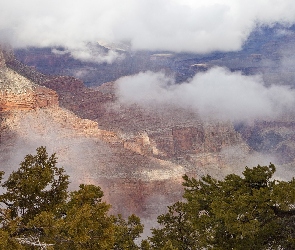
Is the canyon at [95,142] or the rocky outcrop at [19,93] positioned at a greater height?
the rocky outcrop at [19,93]

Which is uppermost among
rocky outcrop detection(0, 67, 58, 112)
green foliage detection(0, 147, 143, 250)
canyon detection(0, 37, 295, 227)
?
green foliage detection(0, 147, 143, 250)

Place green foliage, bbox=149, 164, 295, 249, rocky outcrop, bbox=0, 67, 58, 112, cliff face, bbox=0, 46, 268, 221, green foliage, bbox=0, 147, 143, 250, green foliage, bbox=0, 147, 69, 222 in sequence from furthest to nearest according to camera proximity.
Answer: rocky outcrop, bbox=0, 67, 58, 112, cliff face, bbox=0, 46, 268, 221, green foliage, bbox=0, 147, 69, 222, green foliage, bbox=149, 164, 295, 249, green foliage, bbox=0, 147, 143, 250

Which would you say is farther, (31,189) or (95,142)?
(95,142)

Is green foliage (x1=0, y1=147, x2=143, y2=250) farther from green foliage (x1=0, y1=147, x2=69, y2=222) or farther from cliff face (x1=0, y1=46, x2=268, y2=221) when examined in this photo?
cliff face (x1=0, y1=46, x2=268, y2=221)

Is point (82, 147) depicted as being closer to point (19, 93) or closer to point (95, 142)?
point (95, 142)

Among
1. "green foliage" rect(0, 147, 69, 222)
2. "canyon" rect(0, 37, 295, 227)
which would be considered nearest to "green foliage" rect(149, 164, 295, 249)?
"green foliage" rect(0, 147, 69, 222)

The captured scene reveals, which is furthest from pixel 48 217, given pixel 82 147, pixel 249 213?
pixel 82 147

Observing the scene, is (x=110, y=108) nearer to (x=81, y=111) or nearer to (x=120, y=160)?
(x=81, y=111)

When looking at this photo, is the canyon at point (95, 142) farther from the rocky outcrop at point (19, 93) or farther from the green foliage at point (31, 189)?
the green foliage at point (31, 189)

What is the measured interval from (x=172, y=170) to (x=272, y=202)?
53345mm

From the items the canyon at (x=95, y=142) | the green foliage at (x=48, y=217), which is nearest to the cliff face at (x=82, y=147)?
the canyon at (x=95, y=142)

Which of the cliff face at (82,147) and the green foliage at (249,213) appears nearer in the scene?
the green foliage at (249,213)

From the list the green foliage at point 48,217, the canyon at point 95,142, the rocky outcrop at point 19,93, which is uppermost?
the green foliage at point 48,217

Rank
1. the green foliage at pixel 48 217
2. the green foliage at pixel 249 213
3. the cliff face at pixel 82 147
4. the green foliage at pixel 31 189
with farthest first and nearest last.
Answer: the cliff face at pixel 82 147 < the green foliage at pixel 31 189 < the green foliage at pixel 249 213 < the green foliage at pixel 48 217
